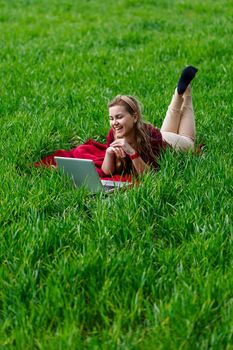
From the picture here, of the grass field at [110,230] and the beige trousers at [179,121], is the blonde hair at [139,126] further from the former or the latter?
the beige trousers at [179,121]

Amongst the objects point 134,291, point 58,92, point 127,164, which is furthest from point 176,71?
point 134,291

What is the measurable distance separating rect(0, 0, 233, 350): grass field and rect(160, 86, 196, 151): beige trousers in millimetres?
186

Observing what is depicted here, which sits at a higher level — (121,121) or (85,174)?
(121,121)

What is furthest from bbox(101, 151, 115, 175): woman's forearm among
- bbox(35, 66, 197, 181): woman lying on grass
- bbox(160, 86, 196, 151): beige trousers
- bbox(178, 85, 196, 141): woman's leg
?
bbox(178, 85, 196, 141): woman's leg

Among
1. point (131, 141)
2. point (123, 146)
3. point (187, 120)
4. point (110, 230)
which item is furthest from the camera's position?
point (187, 120)

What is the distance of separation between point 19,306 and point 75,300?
9.7 inches

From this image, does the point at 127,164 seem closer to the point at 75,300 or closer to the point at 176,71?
the point at 75,300

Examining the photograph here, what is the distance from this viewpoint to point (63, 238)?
3.95m

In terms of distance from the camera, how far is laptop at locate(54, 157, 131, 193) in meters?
4.73

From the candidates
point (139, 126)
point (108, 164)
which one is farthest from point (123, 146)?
point (139, 126)

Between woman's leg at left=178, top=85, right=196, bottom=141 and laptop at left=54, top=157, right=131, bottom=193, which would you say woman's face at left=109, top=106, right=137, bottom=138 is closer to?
laptop at left=54, top=157, right=131, bottom=193

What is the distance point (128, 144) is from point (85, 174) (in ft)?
1.64

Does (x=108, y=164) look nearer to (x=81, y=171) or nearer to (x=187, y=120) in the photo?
(x=81, y=171)

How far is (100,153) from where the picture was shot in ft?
18.7
